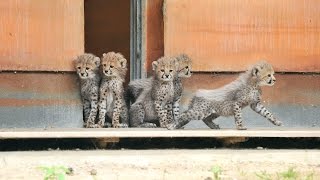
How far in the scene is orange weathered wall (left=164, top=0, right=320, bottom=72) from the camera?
10602mm

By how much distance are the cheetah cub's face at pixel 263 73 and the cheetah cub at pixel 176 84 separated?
0.87 m

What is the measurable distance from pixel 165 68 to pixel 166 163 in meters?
2.48

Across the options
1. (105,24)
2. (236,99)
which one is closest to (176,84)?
(236,99)

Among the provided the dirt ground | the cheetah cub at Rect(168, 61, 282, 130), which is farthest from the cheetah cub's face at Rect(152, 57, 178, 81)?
the dirt ground

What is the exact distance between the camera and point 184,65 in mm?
10375

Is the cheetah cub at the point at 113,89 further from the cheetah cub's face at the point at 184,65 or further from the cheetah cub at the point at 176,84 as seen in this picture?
the cheetah cub's face at the point at 184,65

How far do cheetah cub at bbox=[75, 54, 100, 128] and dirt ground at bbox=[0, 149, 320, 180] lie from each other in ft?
5.22

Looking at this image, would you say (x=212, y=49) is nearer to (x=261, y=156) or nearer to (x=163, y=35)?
(x=163, y=35)

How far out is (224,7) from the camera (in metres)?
10.7

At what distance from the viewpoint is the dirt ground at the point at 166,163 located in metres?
7.24

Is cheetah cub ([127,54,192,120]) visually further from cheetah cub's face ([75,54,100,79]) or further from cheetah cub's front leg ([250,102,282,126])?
cheetah cub's front leg ([250,102,282,126])

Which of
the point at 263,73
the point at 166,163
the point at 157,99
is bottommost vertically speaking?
the point at 166,163

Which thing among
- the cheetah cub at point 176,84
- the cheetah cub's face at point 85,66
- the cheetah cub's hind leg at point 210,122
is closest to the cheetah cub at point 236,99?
the cheetah cub's hind leg at point 210,122

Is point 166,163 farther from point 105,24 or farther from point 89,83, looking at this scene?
point 105,24
